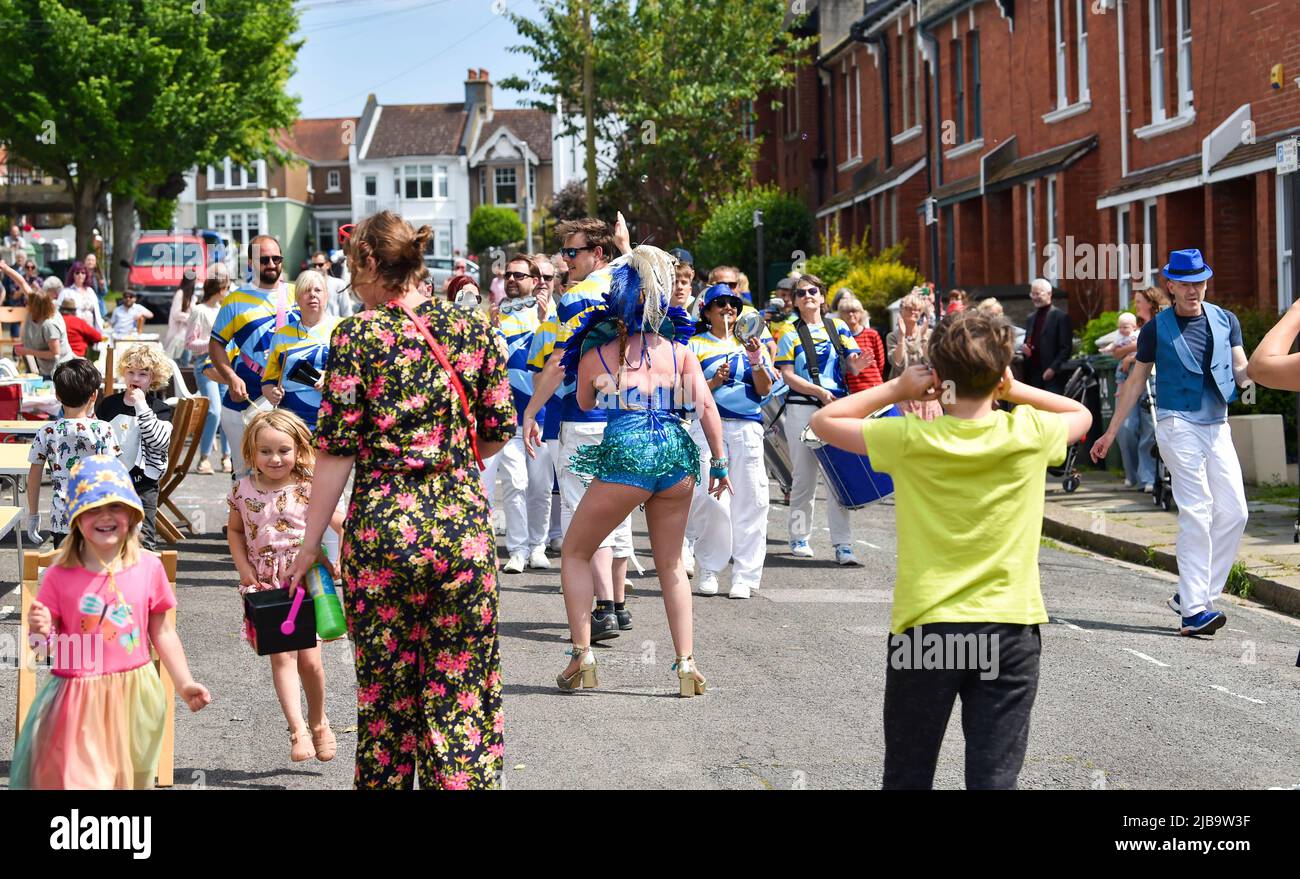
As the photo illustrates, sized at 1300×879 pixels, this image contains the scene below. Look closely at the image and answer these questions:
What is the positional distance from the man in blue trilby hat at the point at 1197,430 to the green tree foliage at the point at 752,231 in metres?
28.9

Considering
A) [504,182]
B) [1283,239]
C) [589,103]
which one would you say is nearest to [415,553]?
[1283,239]

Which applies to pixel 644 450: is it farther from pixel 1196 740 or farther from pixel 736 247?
pixel 736 247

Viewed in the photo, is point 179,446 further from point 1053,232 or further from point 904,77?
point 904,77

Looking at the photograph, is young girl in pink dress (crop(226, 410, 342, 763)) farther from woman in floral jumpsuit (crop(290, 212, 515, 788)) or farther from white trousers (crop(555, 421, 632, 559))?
white trousers (crop(555, 421, 632, 559))

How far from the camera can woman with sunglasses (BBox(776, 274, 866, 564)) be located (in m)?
11.8

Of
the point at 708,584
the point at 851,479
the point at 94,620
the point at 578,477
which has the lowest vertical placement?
the point at 708,584

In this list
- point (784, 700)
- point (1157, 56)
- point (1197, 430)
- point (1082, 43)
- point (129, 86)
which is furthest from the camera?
point (129, 86)

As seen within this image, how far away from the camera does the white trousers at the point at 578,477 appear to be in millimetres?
9195

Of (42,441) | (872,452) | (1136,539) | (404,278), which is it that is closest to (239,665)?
(42,441)

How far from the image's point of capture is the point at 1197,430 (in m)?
9.45

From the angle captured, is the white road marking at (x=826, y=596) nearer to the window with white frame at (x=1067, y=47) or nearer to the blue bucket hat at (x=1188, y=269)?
the blue bucket hat at (x=1188, y=269)

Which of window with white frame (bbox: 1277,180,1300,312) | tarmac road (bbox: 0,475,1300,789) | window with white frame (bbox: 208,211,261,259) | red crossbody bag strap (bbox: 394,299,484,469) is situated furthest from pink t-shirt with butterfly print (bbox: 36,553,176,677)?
window with white frame (bbox: 208,211,261,259)

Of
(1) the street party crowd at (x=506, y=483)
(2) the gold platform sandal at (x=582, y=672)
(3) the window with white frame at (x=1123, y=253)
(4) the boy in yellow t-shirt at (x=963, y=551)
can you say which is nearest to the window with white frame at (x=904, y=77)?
(3) the window with white frame at (x=1123, y=253)

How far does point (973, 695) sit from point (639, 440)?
3051mm
